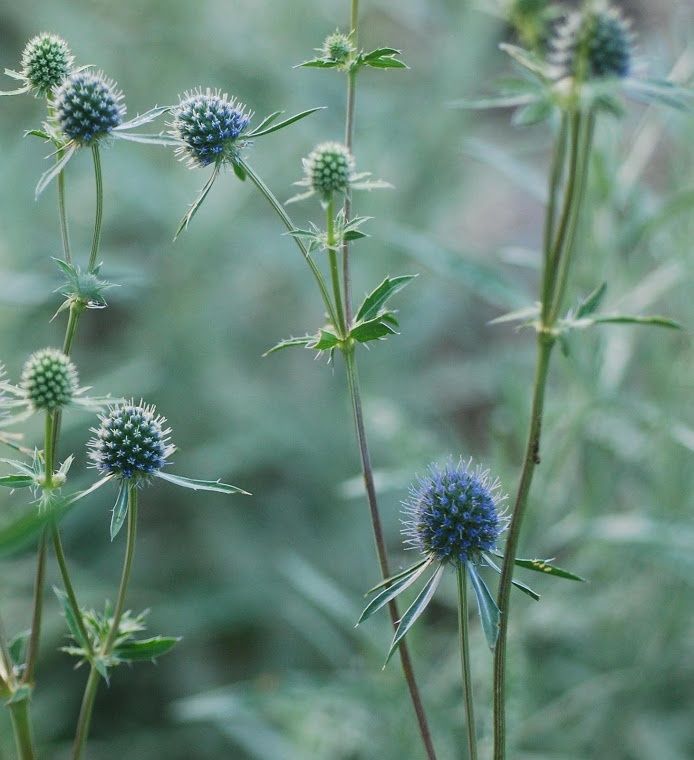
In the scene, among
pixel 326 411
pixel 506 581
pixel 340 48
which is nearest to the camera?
pixel 506 581

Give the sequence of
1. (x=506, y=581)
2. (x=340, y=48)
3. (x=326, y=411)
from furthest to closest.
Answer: (x=326, y=411), (x=340, y=48), (x=506, y=581)

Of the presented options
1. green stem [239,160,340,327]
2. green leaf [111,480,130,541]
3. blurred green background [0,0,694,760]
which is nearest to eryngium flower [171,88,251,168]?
green stem [239,160,340,327]

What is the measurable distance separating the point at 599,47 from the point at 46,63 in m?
0.43

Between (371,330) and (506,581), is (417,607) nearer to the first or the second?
(506,581)

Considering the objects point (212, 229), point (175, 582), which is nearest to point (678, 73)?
point (212, 229)

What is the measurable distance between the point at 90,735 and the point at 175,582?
439mm

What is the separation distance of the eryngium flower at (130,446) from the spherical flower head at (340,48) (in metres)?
0.32

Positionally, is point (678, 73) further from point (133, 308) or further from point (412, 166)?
point (133, 308)

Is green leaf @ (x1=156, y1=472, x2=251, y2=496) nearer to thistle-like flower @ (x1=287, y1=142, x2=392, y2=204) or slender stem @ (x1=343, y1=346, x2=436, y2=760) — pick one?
slender stem @ (x1=343, y1=346, x2=436, y2=760)

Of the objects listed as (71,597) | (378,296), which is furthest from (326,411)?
(71,597)

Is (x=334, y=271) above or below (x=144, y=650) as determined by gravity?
above

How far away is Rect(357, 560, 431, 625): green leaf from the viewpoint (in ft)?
2.13

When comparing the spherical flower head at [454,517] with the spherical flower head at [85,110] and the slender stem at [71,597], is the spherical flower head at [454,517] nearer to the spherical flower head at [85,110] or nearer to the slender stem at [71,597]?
the slender stem at [71,597]

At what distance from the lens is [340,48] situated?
0.75 metres
